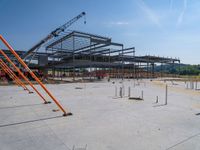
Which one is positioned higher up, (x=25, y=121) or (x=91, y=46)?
(x=91, y=46)

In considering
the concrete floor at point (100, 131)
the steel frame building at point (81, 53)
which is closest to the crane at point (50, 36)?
the steel frame building at point (81, 53)

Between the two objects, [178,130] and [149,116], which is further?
[149,116]

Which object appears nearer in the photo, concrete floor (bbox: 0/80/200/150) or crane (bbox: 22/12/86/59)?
concrete floor (bbox: 0/80/200/150)

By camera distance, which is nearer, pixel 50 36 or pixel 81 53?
pixel 50 36

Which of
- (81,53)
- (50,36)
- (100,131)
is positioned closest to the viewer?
(100,131)

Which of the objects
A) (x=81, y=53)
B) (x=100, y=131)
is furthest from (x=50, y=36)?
(x=100, y=131)

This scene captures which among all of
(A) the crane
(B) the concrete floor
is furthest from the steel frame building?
(B) the concrete floor

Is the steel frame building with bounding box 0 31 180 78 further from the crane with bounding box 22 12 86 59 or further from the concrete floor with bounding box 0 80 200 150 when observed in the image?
the concrete floor with bounding box 0 80 200 150

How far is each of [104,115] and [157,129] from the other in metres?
1.95

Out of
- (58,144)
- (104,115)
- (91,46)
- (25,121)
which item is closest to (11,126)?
(25,121)

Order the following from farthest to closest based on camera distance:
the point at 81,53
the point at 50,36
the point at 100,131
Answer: the point at 81,53 < the point at 50,36 < the point at 100,131

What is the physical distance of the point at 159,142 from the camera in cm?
330

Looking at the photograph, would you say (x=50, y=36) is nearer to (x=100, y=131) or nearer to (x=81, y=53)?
(x=81, y=53)

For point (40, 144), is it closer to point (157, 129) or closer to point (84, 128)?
point (84, 128)
